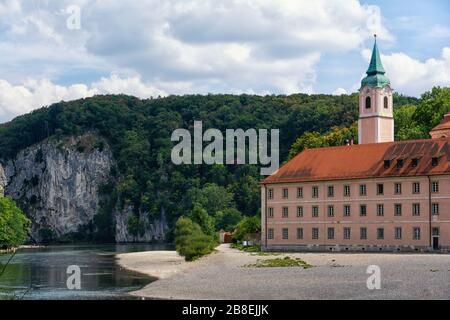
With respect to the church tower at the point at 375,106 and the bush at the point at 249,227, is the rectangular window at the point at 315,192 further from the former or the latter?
the church tower at the point at 375,106

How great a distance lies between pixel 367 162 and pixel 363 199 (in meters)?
3.48

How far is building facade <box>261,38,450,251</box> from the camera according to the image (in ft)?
236

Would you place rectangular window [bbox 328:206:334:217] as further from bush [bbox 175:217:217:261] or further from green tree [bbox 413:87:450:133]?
green tree [bbox 413:87:450:133]

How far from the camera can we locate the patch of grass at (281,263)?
62.2m

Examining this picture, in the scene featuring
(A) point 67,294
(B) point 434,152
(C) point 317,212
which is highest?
(B) point 434,152

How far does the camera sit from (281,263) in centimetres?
6375

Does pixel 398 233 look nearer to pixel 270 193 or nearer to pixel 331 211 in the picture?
pixel 331 211

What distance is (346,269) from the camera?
56312 mm

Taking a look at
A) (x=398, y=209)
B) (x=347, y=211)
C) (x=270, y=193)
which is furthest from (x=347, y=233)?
(x=270, y=193)

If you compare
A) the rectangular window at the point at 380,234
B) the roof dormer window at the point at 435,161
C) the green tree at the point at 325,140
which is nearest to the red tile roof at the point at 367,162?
the roof dormer window at the point at 435,161

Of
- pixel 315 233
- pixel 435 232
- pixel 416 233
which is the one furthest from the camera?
pixel 315 233
